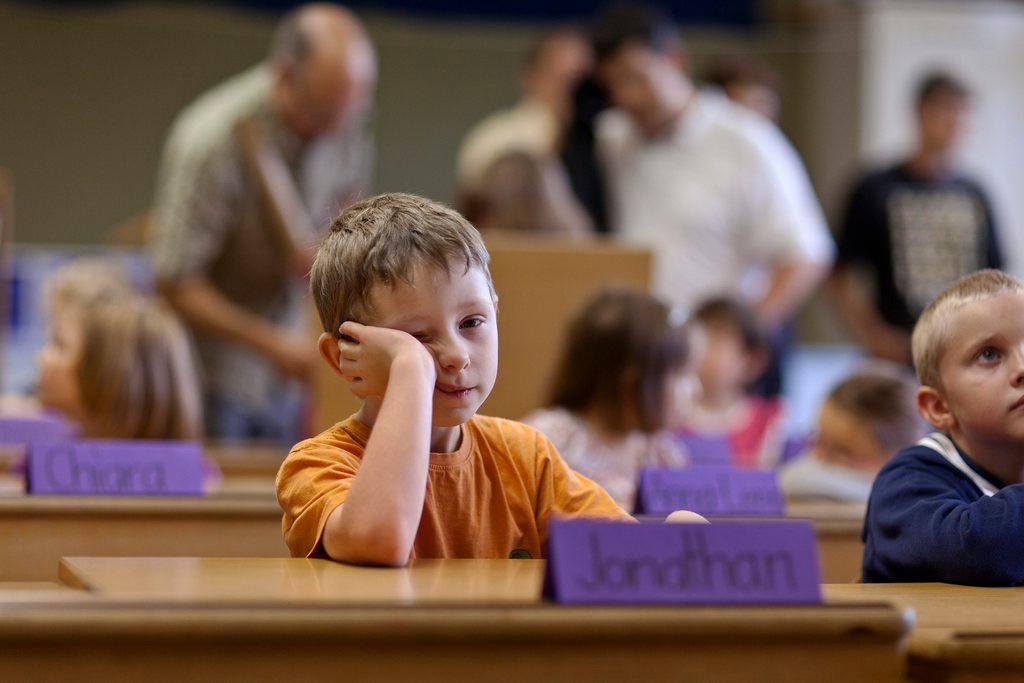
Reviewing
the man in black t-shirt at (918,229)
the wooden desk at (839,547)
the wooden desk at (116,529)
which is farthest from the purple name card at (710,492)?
the man in black t-shirt at (918,229)

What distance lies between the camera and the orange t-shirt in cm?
133

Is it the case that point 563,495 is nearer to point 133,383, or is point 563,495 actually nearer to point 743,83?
point 133,383

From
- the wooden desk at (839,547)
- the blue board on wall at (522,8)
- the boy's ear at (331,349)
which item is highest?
the blue board on wall at (522,8)

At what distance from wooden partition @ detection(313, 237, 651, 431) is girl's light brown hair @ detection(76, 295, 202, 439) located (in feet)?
1.21

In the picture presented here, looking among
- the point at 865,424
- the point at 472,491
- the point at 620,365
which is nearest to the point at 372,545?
the point at 472,491

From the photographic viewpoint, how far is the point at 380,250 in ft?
4.45

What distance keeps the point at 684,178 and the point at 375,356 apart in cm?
293

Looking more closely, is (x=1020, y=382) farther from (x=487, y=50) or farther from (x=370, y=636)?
(x=487, y=50)

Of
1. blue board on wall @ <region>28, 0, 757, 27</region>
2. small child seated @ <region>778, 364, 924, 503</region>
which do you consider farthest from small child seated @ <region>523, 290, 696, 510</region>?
blue board on wall @ <region>28, 0, 757, 27</region>

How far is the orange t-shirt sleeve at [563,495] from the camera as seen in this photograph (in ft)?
4.83

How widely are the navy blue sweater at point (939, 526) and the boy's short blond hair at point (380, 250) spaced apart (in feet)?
1.70

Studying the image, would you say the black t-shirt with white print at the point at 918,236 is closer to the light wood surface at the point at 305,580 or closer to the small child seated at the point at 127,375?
the small child seated at the point at 127,375

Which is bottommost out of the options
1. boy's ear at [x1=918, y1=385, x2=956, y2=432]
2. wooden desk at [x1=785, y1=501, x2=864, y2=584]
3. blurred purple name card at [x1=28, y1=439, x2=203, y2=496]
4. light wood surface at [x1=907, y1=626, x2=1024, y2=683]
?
wooden desk at [x1=785, y1=501, x2=864, y2=584]

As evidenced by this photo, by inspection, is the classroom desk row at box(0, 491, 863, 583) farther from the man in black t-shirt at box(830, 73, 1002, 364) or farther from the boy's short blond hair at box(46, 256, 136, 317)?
the man in black t-shirt at box(830, 73, 1002, 364)
